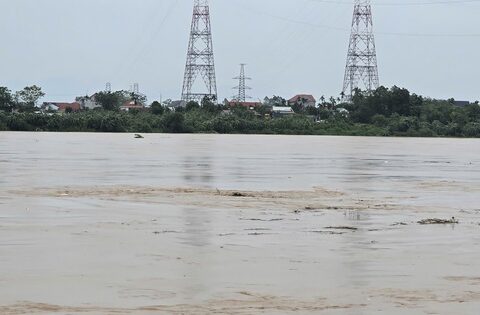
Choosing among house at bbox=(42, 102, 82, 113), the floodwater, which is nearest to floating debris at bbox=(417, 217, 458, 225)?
the floodwater

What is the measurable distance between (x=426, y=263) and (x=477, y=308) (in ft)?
8.83

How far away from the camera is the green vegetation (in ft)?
353

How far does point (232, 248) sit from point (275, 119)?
111 metres

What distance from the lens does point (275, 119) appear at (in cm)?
12288

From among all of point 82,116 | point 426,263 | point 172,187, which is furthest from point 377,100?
point 426,263

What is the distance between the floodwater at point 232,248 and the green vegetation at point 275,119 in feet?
274

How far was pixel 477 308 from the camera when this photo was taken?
896 cm

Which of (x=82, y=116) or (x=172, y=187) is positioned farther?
(x=82, y=116)

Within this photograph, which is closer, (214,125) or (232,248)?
(232,248)

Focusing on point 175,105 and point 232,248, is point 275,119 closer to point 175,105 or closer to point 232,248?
point 175,105

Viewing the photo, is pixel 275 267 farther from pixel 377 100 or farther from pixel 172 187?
pixel 377 100

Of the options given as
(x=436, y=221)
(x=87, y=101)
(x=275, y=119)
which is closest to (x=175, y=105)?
(x=87, y=101)

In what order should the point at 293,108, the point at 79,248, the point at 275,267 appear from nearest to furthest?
the point at 275,267
the point at 79,248
the point at 293,108

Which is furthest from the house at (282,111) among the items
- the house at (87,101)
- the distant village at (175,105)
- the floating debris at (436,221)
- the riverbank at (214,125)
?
the floating debris at (436,221)
